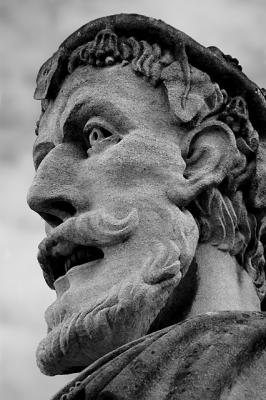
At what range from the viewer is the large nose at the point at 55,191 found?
6.80 metres

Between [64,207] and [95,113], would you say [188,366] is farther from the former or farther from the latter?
[95,113]

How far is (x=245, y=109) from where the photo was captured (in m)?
7.38

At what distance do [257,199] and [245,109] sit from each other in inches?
25.4

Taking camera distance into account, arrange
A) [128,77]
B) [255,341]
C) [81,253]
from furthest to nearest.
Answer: [128,77], [81,253], [255,341]

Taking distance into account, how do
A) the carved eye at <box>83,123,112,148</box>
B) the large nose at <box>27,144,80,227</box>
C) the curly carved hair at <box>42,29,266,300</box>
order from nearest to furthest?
the large nose at <box>27,144,80,227</box>
the curly carved hair at <box>42,29,266,300</box>
the carved eye at <box>83,123,112,148</box>

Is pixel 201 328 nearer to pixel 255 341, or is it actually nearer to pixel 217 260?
pixel 255 341

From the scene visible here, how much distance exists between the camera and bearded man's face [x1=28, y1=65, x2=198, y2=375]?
618 cm

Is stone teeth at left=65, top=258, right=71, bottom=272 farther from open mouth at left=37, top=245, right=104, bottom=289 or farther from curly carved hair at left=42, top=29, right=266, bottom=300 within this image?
curly carved hair at left=42, top=29, right=266, bottom=300

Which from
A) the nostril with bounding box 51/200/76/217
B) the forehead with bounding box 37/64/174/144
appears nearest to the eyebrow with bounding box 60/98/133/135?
the forehead with bounding box 37/64/174/144

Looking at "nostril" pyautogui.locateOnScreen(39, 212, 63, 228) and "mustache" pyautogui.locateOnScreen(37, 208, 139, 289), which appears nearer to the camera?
"mustache" pyautogui.locateOnScreen(37, 208, 139, 289)

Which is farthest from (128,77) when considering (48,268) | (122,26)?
(48,268)

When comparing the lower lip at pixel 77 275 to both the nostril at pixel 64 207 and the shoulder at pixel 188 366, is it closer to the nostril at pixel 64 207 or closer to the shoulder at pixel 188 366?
the nostril at pixel 64 207

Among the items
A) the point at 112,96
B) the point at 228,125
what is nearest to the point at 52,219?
the point at 112,96

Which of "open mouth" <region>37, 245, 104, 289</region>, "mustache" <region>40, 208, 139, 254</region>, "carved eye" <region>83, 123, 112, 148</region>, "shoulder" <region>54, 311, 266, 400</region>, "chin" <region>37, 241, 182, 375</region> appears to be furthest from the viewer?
"carved eye" <region>83, 123, 112, 148</region>
